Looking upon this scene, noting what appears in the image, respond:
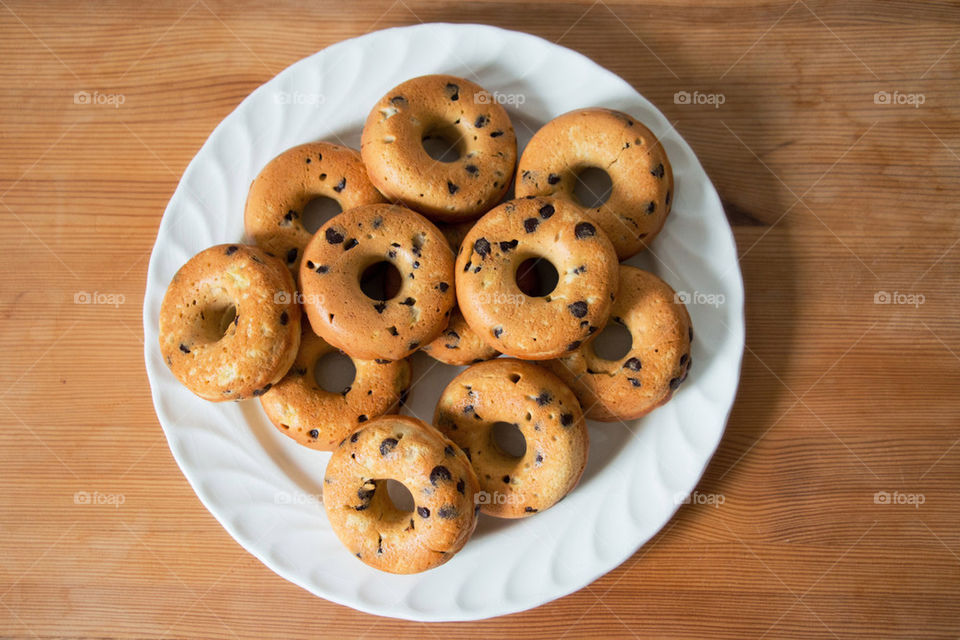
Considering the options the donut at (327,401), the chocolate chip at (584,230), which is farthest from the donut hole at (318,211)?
the chocolate chip at (584,230)

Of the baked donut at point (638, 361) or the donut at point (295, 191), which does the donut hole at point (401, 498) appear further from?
the donut at point (295, 191)

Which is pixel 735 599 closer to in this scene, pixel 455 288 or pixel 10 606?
pixel 455 288

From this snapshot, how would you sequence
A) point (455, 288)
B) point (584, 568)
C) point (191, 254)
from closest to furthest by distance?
point (455, 288) → point (584, 568) → point (191, 254)

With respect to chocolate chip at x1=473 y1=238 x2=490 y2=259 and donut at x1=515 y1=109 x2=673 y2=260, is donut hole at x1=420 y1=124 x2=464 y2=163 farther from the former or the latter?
chocolate chip at x1=473 y1=238 x2=490 y2=259

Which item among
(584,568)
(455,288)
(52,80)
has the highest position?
(455,288)

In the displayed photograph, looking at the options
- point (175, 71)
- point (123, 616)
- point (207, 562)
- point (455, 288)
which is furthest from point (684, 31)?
point (123, 616)

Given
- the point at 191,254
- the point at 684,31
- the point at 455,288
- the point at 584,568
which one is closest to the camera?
the point at 455,288

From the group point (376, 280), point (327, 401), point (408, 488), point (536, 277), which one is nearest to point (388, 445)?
point (408, 488)

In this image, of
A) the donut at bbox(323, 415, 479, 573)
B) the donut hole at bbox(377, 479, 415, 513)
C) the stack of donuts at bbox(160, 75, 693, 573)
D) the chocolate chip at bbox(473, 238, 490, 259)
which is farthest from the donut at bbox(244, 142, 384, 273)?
the donut hole at bbox(377, 479, 415, 513)
